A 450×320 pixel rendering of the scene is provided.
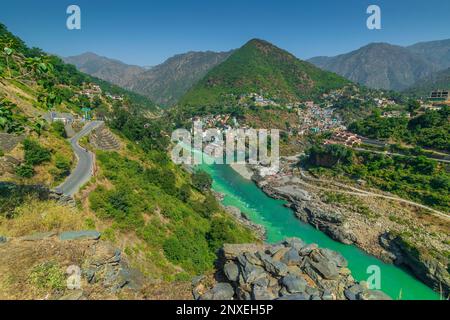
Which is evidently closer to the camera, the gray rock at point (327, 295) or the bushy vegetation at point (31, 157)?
the gray rock at point (327, 295)

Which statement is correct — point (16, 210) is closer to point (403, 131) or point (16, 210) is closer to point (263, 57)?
point (403, 131)

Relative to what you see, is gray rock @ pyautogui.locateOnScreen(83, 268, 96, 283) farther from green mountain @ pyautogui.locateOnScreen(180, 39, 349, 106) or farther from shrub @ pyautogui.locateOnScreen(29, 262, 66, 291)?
green mountain @ pyautogui.locateOnScreen(180, 39, 349, 106)

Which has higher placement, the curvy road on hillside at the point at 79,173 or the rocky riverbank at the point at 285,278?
the curvy road on hillside at the point at 79,173

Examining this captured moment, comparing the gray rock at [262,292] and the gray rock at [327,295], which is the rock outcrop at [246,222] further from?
the gray rock at [262,292]

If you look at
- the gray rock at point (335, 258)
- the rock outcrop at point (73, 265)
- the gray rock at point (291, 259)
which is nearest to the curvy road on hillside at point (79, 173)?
the rock outcrop at point (73, 265)

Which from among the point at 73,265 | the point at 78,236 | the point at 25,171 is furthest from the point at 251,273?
the point at 25,171
